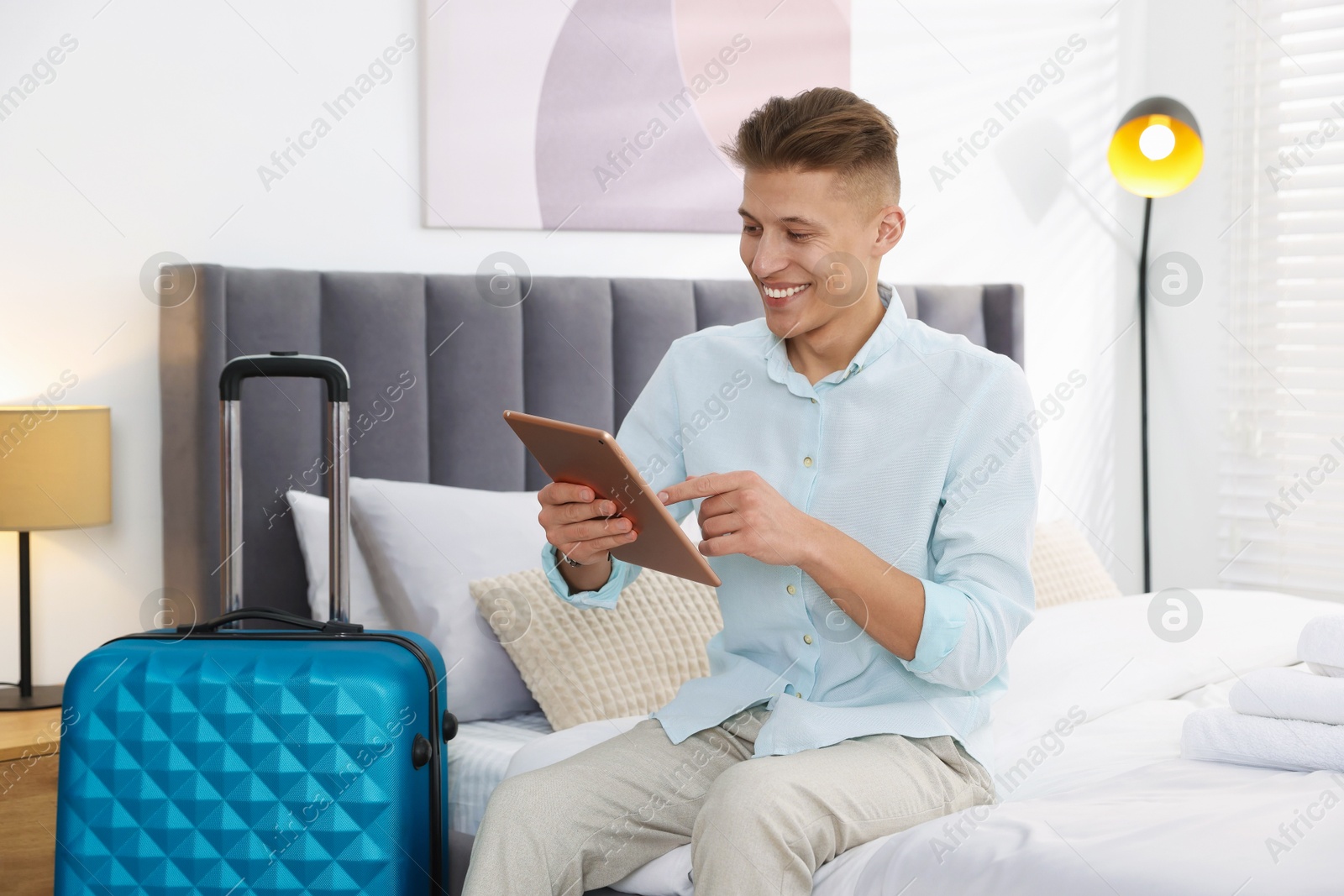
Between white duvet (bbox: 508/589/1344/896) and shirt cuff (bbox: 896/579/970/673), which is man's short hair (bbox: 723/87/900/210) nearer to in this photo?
shirt cuff (bbox: 896/579/970/673)

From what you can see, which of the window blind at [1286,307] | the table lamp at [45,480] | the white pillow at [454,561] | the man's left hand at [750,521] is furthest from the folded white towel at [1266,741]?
the window blind at [1286,307]

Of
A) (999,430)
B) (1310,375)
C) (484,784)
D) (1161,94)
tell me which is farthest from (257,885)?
(1161,94)

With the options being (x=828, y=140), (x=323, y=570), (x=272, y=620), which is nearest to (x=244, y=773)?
(x=272, y=620)

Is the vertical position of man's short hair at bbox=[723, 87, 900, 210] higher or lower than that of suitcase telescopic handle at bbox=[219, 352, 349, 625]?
higher

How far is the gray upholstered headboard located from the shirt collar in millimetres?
899

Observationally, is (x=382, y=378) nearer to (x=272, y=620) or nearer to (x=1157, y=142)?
(x=272, y=620)

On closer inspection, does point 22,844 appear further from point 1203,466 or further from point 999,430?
point 1203,466

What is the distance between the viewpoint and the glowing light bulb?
9.79 ft

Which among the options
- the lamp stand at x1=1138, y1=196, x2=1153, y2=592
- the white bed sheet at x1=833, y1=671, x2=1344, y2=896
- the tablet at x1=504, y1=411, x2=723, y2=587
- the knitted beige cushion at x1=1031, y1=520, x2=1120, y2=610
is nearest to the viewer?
the white bed sheet at x1=833, y1=671, x2=1344, y2=896

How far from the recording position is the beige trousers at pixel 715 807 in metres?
1.18

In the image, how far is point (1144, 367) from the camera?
11.2 feet

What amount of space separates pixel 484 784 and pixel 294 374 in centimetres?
64

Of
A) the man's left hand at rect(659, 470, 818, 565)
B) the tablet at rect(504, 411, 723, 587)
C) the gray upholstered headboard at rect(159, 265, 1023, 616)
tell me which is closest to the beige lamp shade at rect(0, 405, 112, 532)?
the gray upholstered headboard at rect(159, 265, 1023, 616)

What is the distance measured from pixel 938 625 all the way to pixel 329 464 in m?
0.85
